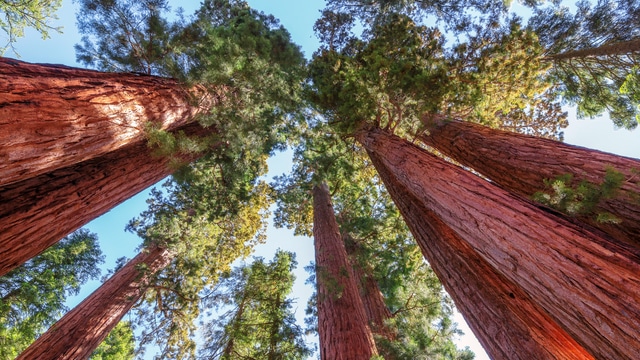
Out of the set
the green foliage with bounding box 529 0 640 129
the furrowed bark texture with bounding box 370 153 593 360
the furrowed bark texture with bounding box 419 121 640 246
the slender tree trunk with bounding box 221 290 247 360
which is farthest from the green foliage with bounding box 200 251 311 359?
the green foliage with bounding box 529 0 640 129

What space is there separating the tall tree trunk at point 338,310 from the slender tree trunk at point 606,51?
8.25 metres

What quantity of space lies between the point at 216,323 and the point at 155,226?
9.32 ft

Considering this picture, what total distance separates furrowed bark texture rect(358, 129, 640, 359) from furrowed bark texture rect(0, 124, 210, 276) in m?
4.82

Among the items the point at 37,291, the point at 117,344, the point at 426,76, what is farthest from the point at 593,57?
the point at 117,344

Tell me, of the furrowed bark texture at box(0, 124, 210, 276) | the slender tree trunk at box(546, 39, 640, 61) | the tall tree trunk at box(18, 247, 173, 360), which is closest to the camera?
the furrowed bark texture at box(0, 124, 210, 276)

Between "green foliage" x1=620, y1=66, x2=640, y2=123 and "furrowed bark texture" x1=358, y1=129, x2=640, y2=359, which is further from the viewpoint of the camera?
"green foliage" x1=620, y1=66, x2=640, y2=123

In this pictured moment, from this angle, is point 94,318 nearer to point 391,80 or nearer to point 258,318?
point 258,318

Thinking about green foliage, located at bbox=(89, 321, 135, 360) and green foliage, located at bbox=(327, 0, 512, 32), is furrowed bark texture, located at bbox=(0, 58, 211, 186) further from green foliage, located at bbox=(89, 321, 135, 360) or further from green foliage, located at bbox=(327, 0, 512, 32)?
green foliage, located at bbox=(89, 321, 135, 360)

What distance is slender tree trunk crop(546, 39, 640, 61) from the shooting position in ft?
25.3

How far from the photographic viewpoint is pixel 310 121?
9.40 m

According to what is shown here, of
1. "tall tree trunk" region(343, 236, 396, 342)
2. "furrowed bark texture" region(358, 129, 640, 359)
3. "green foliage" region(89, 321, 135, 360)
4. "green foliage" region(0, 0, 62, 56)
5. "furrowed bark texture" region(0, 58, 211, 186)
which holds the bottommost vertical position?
"furrowed bark texture" region(358, 129, 640, 359)

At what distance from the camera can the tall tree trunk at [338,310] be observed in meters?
4.69

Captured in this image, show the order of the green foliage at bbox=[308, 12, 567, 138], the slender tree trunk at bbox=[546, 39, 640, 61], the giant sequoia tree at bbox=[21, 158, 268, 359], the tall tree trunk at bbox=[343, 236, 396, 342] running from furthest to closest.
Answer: the tall tree trunk at bbox=[343, 236, 396, 342]
the slender tree trunk at bbox=[546, 39, 640, 61]
the giant sequoia tree at bbox=[21, 158, 268, 359]
the green foliage at bbox=[308, 12, 567, 138]

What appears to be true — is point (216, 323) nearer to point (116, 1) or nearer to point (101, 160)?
point (101, 160)
